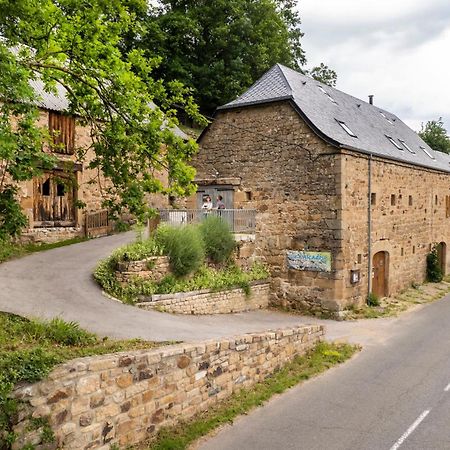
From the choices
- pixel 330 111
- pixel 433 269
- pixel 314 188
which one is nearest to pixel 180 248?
pixel 314 188

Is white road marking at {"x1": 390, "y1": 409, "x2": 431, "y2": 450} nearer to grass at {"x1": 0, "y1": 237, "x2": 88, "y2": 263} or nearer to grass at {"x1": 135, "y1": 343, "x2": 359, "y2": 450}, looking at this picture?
grass at {"x1": 135, "y1": 343, "x2": 359, "y2": 450}

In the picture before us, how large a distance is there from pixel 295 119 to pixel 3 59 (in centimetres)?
1074

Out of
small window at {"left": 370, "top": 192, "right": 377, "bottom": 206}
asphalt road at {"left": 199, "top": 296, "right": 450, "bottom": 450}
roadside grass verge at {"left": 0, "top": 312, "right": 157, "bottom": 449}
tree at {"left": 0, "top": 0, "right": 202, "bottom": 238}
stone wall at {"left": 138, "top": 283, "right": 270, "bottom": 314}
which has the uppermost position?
tree at {"left": 0, "top": 0, "right": 202, "bottom": 238}

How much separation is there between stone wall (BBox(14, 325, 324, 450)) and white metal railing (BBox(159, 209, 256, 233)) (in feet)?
24.7

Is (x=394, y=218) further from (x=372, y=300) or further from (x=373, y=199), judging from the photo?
(x=372, y=300)

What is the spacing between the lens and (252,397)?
794cm

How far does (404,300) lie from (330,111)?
7800 mm

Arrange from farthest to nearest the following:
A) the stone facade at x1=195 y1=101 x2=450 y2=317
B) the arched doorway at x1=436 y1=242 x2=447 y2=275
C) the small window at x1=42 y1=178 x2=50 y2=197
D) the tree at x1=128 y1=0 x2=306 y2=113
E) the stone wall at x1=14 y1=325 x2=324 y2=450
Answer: the tree at x1=128 y1=0 x2=306 y2=113 < the arched doorway at x1=436 y1=242 x2=447 y2=275 < the small window at x1=42 y1=178 x2=50 y2=197 < the stone facade at x1=195 y1=101 x2=450 y2=317 < the stone wall at x1=14 y1=325 x2=324 y2=450

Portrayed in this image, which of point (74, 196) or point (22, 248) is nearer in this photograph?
point (22, 248)

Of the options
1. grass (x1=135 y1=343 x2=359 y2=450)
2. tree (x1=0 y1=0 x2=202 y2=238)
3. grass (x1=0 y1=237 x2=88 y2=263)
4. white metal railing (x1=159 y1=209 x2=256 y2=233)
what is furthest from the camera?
white metal railing (x1=159 y1=209 x2=256 y2=233)

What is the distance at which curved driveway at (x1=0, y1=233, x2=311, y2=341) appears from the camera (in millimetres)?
9523

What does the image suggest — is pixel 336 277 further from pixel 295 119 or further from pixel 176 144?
pixel 176 144

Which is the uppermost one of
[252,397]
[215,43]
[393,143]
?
[215,43]

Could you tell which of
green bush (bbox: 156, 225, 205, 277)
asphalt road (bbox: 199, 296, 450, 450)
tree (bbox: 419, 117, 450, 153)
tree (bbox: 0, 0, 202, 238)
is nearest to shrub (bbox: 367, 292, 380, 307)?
asphalt road (bbox: 199, 296, 450, 450)
